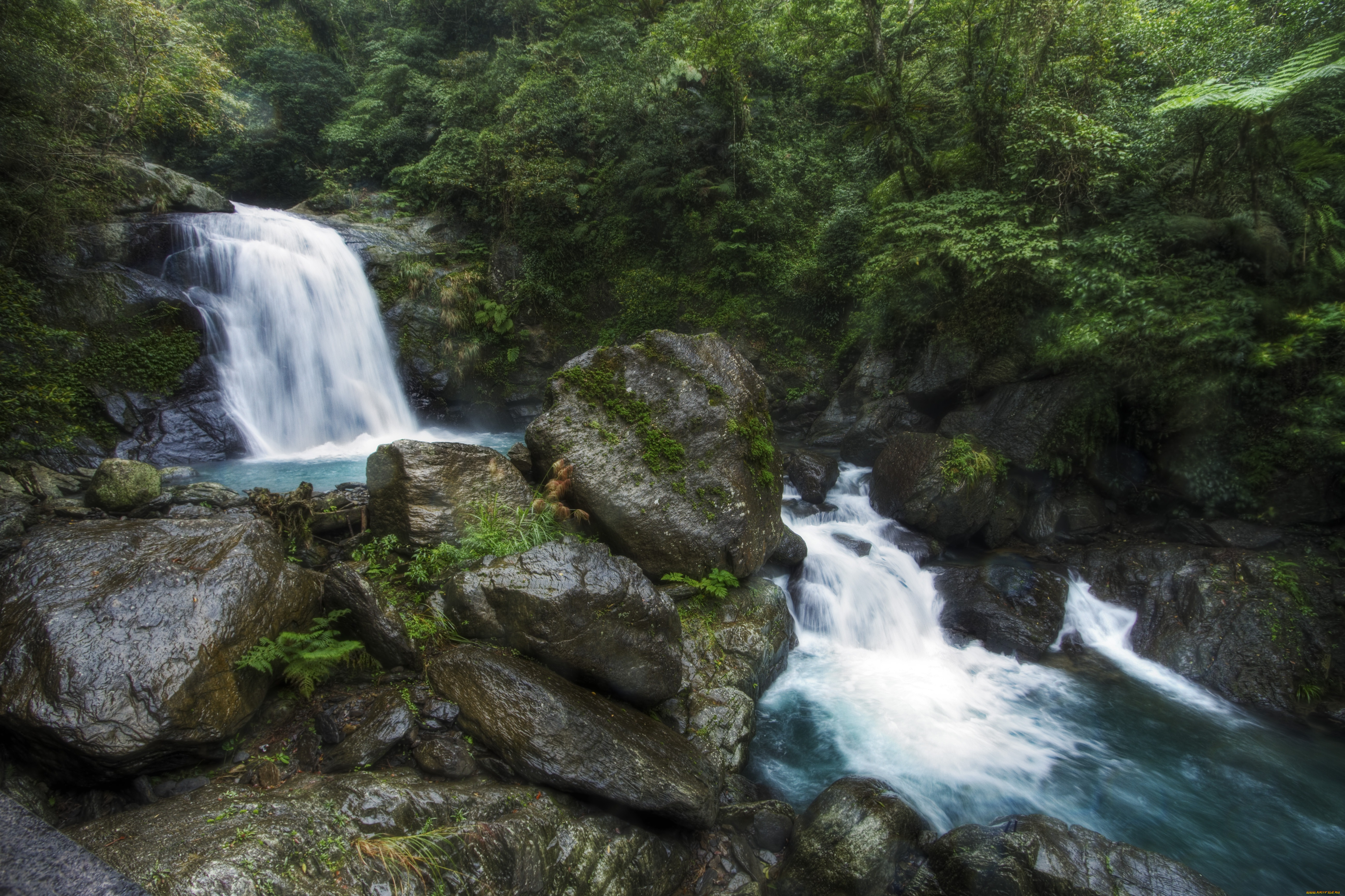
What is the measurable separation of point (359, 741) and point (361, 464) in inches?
287

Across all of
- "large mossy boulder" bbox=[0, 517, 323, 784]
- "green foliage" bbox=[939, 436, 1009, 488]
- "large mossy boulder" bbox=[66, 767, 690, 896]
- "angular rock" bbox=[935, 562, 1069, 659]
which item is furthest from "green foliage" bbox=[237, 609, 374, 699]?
"green foliage" bbox=[939, 436, 1009, 488]

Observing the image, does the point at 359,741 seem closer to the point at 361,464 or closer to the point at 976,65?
the point at 361,464

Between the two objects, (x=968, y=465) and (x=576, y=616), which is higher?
(x=968, y=465)

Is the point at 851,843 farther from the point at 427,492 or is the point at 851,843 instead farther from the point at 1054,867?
the point at 427,492

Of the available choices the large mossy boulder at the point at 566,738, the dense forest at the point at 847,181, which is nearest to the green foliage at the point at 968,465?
the dense forest at the point at 847,181

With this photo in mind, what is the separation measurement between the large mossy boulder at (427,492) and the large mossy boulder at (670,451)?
2.57 ft

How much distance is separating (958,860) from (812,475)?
20.7 ft

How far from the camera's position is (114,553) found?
12.6 ft

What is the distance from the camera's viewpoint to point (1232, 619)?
6.81 m

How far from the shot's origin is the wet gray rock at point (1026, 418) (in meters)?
8.84

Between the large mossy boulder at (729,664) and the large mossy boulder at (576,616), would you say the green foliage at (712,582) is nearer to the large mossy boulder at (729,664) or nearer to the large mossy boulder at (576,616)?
the large mossy boulder at (729,664)

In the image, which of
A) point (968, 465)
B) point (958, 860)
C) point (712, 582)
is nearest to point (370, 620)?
point (712, 582)

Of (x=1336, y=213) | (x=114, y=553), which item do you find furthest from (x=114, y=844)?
(x=1336, y=213)

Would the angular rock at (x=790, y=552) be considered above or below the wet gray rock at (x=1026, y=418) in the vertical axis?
below
